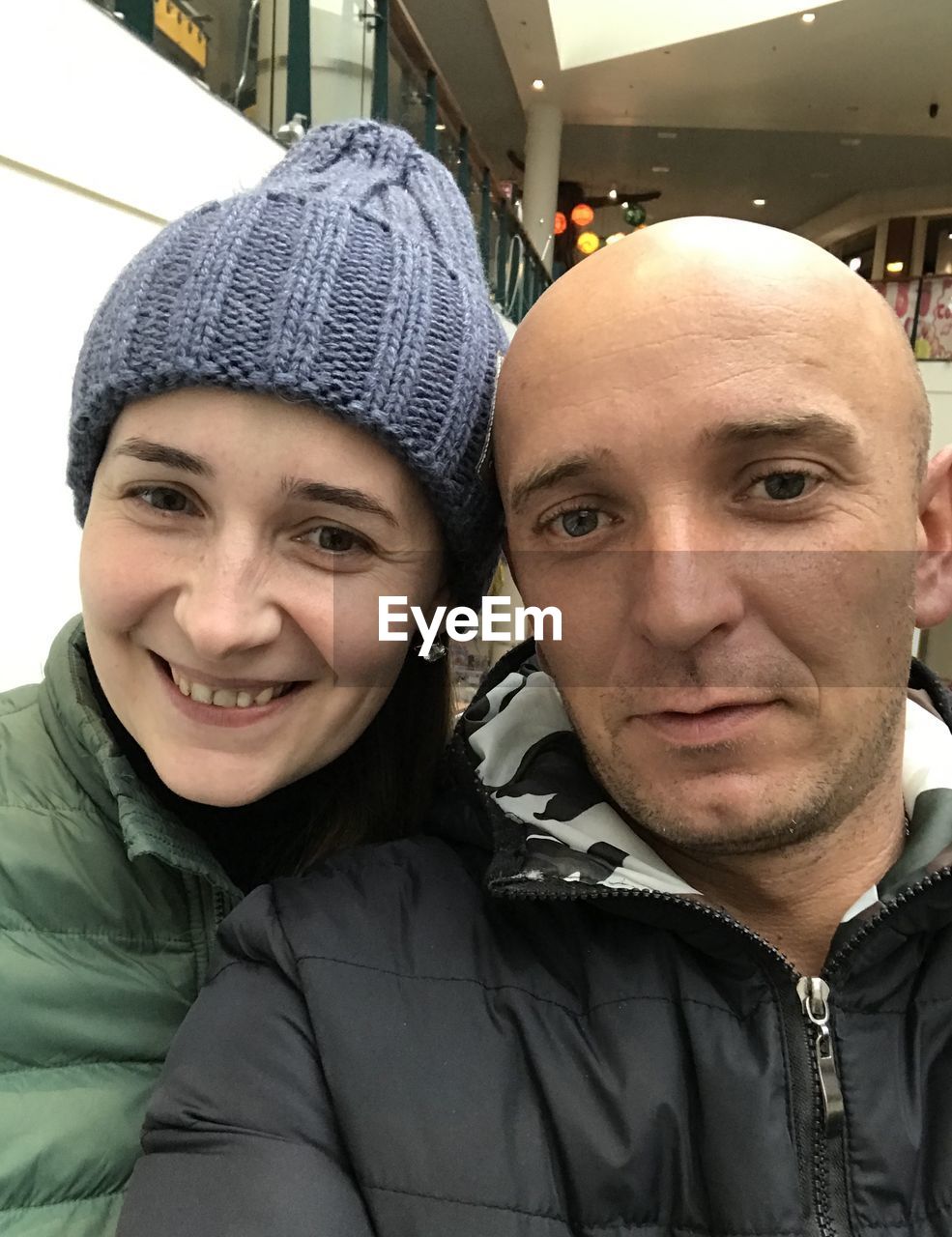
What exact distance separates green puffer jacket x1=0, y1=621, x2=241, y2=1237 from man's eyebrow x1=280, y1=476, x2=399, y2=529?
36 cm

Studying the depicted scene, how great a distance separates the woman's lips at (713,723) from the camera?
2.73 ft

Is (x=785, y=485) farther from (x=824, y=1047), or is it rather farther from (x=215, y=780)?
(x=215, y=780)

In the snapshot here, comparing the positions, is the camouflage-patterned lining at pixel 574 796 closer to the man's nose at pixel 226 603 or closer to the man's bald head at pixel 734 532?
the man's bald head at pixel 734 532

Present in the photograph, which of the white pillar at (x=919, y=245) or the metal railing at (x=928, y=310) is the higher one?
the white pillar at (x=919, y=245)

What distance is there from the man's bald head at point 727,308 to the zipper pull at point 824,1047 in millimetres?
538

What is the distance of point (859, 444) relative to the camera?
87cm

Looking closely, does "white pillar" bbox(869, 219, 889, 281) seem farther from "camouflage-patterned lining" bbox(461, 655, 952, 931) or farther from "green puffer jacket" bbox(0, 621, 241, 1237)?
"green puffer jacket" bbox(0, 621, 241, 1237)

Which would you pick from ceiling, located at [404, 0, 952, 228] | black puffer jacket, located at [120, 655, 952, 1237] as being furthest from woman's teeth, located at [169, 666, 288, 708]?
ceiling, located at [404, 0, 952, 228]

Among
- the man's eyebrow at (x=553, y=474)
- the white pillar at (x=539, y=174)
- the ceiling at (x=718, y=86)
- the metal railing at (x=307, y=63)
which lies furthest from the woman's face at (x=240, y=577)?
the white pillar at (x=539, y=174)

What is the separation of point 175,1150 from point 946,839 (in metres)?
0.79

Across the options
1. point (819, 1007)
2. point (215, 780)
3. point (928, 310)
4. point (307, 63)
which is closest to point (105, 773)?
point (215, 780)

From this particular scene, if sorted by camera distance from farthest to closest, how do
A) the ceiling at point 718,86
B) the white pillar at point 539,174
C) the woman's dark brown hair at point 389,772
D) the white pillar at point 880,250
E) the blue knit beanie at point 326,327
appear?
the white pillar at point 880,250
the white pillar at point 539,174
the ceiling at point 718,86
the woman's dark brown hair at point 389,772
the blue knit beanie at point 326,327

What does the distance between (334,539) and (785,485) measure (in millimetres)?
490

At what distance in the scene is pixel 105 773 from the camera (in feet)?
3.24
